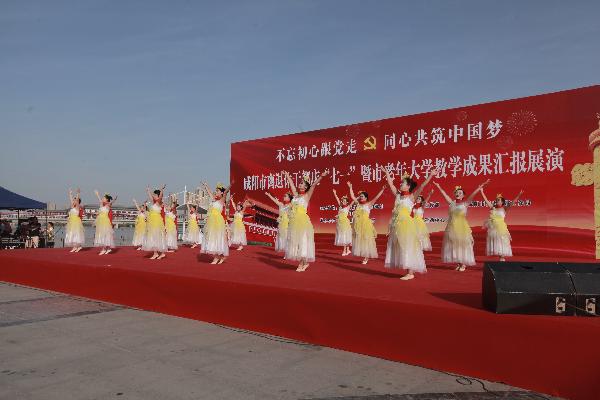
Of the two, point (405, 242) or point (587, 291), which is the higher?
point (405, 242)

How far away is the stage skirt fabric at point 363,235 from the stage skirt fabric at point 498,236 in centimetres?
214

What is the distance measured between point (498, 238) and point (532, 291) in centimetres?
587

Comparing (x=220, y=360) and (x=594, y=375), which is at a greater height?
(x=594, y=375)

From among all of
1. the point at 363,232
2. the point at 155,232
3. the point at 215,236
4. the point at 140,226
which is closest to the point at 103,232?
the point at 155,232

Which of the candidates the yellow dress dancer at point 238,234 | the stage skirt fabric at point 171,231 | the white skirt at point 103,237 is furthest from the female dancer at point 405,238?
the yellow dress dancer at point 238,234

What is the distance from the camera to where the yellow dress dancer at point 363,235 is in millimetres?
8109

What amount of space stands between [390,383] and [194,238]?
34.2 ft

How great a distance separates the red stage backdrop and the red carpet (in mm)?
4644

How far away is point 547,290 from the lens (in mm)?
2775

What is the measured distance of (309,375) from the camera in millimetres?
3115

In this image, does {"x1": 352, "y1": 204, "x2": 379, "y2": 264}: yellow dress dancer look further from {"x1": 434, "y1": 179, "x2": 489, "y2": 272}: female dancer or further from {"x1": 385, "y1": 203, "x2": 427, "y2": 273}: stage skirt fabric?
{"x1": 385, "y1": 203, "x2": 427, "y2": 273}: stage skirt fabric

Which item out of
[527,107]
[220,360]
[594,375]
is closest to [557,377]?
[594,375]

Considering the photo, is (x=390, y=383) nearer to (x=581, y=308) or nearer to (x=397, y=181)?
(x=581, y=308)

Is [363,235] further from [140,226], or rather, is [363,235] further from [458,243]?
[140,226]
